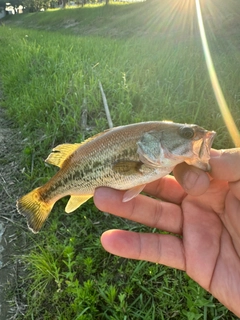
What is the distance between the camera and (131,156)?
1.95m

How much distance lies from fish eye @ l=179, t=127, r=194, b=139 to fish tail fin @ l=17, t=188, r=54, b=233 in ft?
3.86

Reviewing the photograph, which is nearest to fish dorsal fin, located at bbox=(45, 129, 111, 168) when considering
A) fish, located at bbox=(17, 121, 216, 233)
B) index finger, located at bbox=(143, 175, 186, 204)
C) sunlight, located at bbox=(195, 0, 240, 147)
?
fish, located at bbox=(17, 121, 216, 233)

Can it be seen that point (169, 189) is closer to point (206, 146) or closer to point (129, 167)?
point (129, 167)

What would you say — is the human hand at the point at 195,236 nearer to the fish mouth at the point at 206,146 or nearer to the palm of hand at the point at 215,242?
the palm of hand at the point at 215,242

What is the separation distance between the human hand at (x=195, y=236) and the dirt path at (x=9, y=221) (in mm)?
1370

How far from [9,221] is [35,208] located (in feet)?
4.42

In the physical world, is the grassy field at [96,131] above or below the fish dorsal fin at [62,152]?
below

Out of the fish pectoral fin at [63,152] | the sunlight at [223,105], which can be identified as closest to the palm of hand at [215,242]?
the fish pectoral fin at [63,152]

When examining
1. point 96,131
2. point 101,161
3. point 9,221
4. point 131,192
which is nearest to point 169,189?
point 131,192

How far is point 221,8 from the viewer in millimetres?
12656

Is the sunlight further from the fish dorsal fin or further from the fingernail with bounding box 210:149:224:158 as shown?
the fish dorsal fin

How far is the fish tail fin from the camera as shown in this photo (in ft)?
7.88

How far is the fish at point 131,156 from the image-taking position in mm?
1756

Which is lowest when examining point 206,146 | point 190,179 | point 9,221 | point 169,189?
point 9,221
